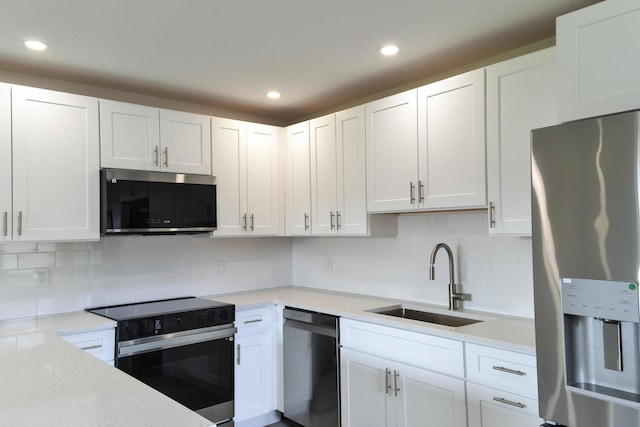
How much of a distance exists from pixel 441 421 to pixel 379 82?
2083 millimetres

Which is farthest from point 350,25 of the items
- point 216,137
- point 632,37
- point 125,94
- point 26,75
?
point 26,75

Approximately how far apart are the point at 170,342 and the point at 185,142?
1.32 metres

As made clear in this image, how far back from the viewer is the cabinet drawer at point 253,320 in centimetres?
318

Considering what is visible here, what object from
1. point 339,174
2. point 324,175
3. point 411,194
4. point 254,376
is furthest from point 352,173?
point 254,376

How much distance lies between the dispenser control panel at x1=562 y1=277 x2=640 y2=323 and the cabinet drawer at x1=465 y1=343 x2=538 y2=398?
475 mm

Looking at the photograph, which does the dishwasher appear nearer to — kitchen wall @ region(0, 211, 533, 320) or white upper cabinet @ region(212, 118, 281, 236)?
kitchen wall @ region(0, 211, 533, 320)

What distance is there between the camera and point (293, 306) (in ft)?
10.5

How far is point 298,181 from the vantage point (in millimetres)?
3621

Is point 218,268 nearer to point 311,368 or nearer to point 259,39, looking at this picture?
point 311,368

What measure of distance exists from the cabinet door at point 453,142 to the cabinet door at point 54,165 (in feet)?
6.42

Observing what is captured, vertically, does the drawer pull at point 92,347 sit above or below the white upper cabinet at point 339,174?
below

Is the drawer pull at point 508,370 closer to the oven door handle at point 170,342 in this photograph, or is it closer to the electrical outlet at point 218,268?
the oven door handle at point 170,342

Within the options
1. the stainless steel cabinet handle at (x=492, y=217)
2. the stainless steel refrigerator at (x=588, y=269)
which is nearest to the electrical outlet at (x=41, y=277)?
the stainless steel cabinet handle at (x=492, y=217)

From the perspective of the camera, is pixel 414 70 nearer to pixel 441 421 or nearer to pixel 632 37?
pixel 632 37
